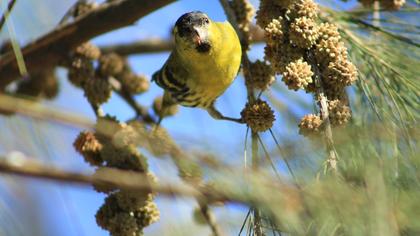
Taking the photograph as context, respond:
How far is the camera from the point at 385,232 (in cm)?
73

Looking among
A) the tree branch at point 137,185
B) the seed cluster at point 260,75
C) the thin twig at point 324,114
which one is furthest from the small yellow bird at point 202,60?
the tree branch at point 137,185

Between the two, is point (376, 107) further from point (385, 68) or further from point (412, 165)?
point (412, 165)

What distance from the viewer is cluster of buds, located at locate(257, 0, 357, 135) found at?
1.28 meters

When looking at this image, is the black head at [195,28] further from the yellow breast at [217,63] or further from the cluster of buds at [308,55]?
the cluster of buds at [308,55]

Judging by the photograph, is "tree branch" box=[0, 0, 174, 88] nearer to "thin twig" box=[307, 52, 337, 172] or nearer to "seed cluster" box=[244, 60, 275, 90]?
"seed cluster" box=[244, 60, 275, 90]

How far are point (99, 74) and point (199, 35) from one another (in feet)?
1.48

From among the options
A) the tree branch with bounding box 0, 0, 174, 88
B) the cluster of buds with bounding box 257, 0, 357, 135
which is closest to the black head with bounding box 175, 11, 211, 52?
the tree branch with bounding box 0, 0, 174, 88

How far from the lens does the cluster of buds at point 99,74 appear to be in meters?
2.13

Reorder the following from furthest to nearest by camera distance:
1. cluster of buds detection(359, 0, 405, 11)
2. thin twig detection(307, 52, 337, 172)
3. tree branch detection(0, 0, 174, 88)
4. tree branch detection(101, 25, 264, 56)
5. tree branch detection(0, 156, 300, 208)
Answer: tree branch detection(101, 25, 264, 56), tree branch detection(0, 0, 174, 88), cluster of buds detection(359, 0, 405, 11), thin twig detection(307, 52, 337, 172), tree branch detection(0, 156, 300, 208)

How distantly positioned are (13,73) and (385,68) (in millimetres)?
1240

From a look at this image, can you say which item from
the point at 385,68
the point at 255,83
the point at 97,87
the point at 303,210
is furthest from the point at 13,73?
the point at 303,210

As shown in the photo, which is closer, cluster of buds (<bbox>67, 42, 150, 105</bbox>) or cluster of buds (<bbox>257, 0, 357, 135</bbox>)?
cluster of buds (<bbox>257, 0, 357, 135</bbox>)

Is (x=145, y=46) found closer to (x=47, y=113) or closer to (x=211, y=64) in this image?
(x=211, y=64)

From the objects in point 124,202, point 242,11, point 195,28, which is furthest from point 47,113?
point 195,28
